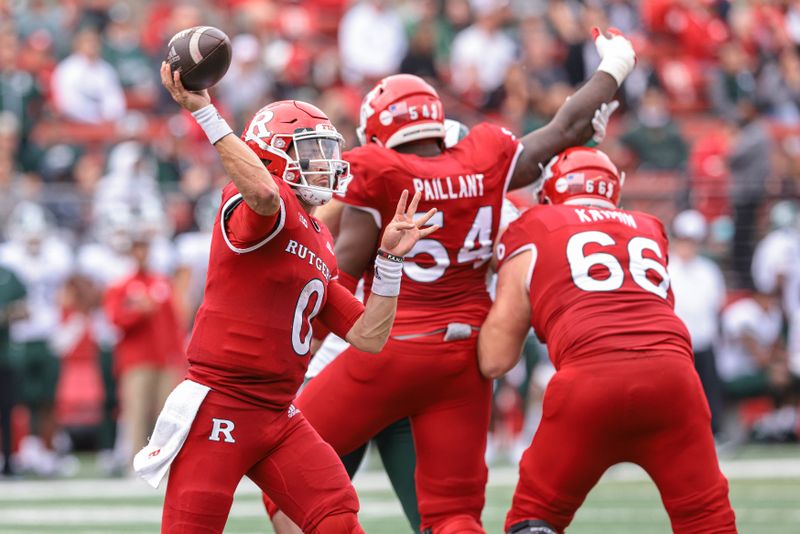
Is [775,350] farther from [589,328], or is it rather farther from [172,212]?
[589,328]

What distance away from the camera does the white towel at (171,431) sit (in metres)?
4.72

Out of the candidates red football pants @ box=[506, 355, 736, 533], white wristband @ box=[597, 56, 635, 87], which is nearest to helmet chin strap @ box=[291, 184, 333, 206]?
red football pants @ box=[506, 355, 736, 533]

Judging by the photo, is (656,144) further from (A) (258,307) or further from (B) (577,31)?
(A) (258,307)

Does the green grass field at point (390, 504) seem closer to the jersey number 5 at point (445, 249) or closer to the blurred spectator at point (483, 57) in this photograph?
the jersey number 5 at point (445, 249)

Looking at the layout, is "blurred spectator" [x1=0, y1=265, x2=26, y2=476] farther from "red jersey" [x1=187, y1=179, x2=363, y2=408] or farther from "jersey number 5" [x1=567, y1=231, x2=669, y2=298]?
"jersey number 5" [x1=567, y1=231, x2=669, y2=298]

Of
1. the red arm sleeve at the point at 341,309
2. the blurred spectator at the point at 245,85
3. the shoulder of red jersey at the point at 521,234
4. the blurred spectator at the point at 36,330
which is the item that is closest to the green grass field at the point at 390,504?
the blurred spectator at the point at 36,330

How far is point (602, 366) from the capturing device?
16.5ft

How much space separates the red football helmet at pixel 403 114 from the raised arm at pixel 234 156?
4.28 ft

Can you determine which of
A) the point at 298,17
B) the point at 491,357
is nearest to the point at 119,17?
the point at 298,17

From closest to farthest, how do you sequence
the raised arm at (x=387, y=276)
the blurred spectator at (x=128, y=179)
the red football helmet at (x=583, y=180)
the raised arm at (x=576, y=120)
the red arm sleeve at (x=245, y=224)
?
1. the red arm sleeve at (x=245, y=224)
2. the raised arm at (x=387, y=276)
3. the red football helmet at (x=583, y=180)
4. the raised arm at (x=576, y=120)
5. the blurred spectator at (x=128, y=179)

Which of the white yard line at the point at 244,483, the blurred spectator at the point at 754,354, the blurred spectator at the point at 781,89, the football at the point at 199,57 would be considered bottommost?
the white yard line at the point at 244,483

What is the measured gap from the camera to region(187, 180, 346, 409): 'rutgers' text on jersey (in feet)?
15.5

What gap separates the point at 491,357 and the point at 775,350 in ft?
24.8

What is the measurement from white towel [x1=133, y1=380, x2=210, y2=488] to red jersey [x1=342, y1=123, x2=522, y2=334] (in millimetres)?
1103
